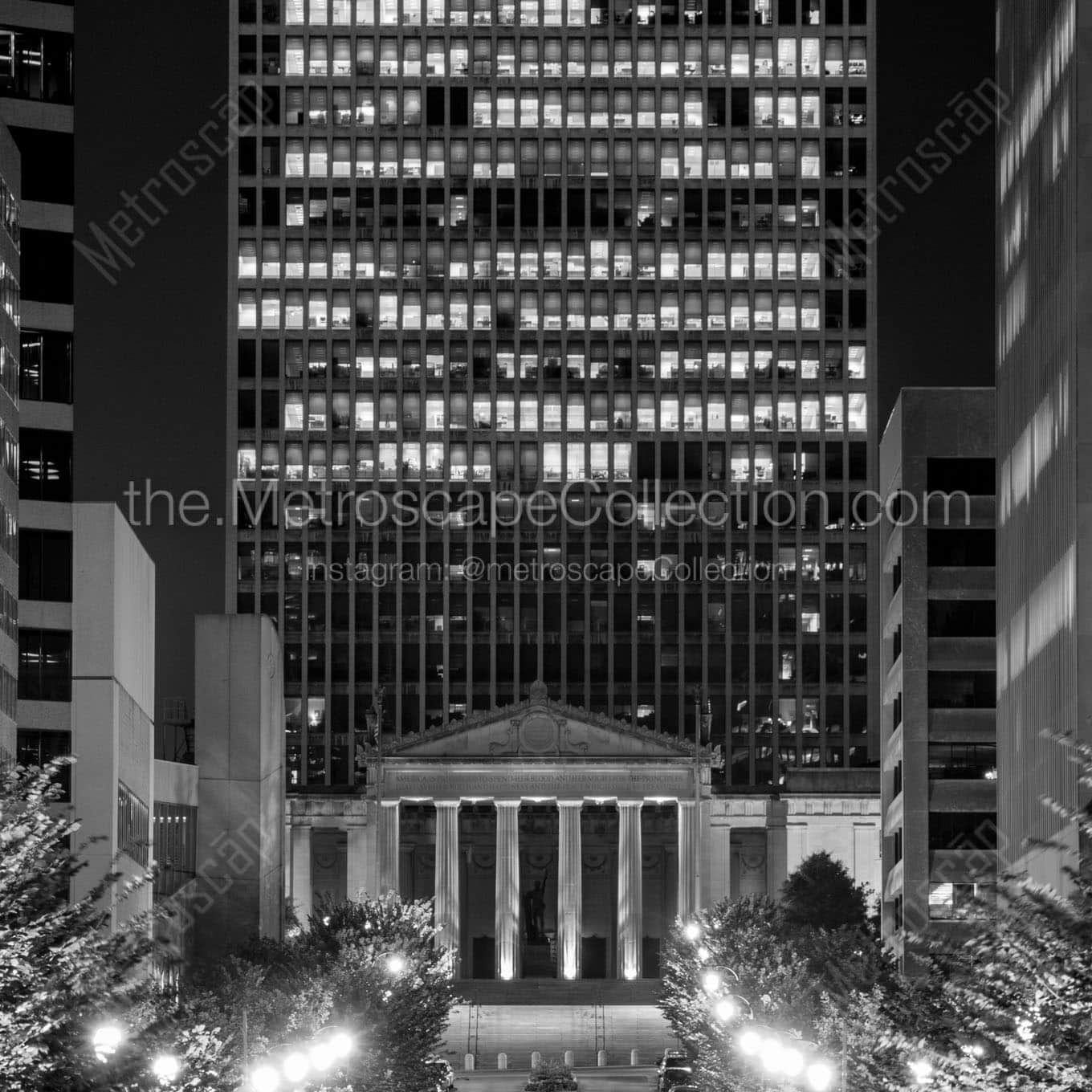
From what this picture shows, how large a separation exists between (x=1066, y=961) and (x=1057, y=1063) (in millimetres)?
2354

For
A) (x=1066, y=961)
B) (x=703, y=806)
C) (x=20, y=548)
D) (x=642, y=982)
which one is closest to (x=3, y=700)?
(x=20, y=548)

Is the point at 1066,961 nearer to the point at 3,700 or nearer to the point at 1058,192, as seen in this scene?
the point at 1058,192

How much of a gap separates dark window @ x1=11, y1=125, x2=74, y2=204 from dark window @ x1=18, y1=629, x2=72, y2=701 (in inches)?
720

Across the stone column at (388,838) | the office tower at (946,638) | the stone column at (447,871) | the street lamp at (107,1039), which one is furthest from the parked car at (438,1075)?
the stone column at (388,838)

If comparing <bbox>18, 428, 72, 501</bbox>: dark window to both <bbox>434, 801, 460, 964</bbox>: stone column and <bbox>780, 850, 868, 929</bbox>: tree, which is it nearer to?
<bbox>780, 850, 868, 929</bbox>: tree

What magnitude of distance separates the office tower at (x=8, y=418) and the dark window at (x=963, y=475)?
47.1 m

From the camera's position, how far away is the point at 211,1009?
6756cm

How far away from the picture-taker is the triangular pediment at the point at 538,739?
18812cm

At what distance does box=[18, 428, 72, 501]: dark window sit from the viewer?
4146 inches

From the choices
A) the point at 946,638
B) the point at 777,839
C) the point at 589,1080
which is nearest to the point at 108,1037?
the point at 946,638

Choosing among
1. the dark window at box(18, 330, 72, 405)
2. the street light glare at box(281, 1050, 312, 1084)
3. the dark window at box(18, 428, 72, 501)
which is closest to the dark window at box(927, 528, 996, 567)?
the dark window at box(18, 428, 72, 501)

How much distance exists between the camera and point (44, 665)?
107 meters

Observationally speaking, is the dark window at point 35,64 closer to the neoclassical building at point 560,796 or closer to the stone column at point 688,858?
the neoclassical building at point 560,796

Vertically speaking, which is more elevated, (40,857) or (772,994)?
(40,857)
